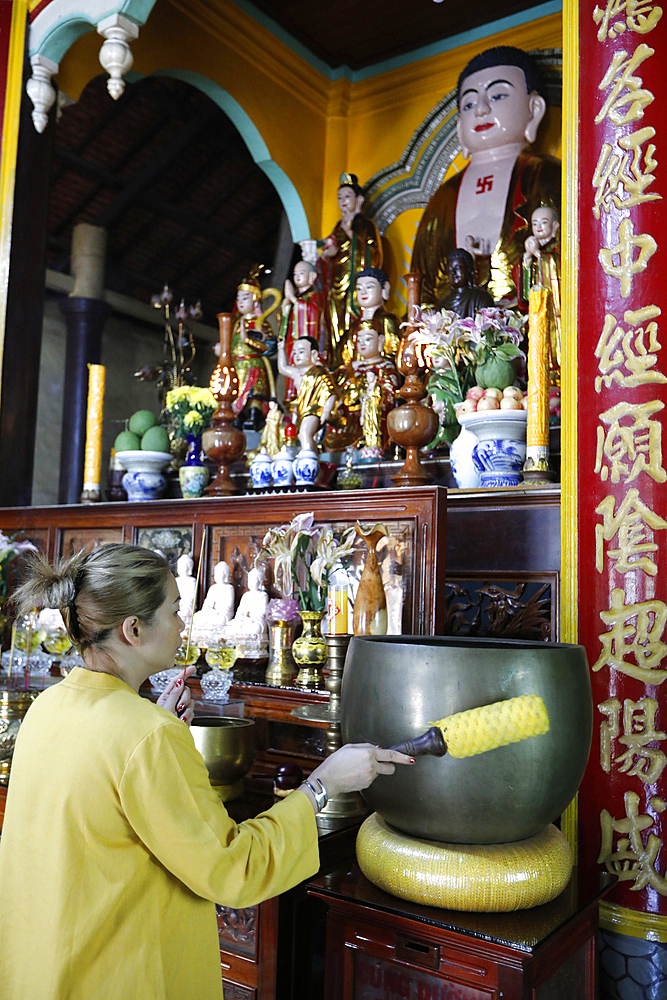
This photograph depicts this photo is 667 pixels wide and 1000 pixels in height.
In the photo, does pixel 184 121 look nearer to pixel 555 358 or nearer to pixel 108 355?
pixel 108 355

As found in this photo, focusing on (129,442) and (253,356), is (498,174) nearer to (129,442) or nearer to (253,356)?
(253,356)

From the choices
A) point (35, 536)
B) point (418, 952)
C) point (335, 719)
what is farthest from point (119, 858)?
point (35, 536)

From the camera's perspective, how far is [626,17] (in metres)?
1.74

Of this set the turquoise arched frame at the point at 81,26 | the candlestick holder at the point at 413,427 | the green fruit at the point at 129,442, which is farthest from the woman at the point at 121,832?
the turquoise arched frame at the point at 81,26

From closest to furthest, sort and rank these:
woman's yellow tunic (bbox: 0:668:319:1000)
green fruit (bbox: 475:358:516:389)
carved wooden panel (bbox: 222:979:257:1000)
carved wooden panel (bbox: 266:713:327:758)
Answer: woman's yellow tunic (bbox: 0:668:319:1000)
carved wooden panel (bbox: 222:979:257:1000)
carved wooden panel (bbox: 266:713:327:758)
green fruit (bbox: 475:358:516:389)

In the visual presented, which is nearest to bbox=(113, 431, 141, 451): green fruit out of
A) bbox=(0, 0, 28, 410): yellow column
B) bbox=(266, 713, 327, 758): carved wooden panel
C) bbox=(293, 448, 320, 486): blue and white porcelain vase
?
bbox=(0, 0, 28, 410): yellow column

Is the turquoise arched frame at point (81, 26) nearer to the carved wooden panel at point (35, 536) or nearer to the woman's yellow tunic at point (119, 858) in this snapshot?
the carved wooden panel at point (35, 536)

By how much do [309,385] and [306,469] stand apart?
0.80 metres

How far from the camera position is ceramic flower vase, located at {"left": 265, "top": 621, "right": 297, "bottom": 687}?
2141 mm

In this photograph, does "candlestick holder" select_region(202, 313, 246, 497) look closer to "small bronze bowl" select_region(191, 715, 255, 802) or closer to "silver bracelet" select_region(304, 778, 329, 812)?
"small bronze bowl" select_region(191, 715, 255, 802)

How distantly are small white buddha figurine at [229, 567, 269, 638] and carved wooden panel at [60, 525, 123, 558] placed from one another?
604 mm

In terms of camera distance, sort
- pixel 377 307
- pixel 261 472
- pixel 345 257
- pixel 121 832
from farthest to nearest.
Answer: pixel 345 257
pixel 377 307
pixel 261 472
pixel 121 832

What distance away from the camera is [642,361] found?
164 cm

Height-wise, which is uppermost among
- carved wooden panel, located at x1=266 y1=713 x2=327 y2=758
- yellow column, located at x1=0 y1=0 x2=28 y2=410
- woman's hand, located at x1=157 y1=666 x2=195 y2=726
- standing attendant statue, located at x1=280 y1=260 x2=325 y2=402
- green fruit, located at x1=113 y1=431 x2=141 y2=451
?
yellow column, located at x1=0 y1=0 x2=28 y2=410
